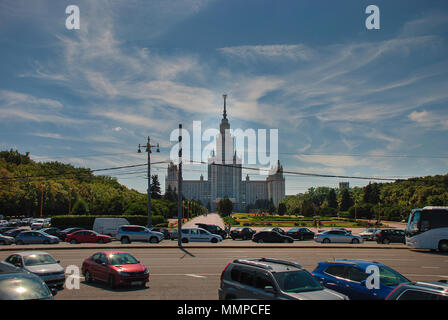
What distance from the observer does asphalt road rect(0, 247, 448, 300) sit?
43.4ft

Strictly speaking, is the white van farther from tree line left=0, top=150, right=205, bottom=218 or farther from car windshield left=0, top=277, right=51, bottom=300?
car windshield left=0, top=277, right=51, bottom=300

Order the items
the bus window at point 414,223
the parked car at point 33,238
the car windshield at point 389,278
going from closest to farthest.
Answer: the car windshield at point 389,278 → the bus window at point 414,223 → the parked car at point 33,238

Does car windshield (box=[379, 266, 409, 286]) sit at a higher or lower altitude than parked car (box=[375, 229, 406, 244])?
higher

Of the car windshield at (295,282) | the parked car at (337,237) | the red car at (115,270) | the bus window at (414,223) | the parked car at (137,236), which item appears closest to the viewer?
the car windshield at (295,282)

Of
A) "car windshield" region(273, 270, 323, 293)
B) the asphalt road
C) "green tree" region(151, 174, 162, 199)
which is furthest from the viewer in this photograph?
"green tree" region(151, 174, 162, 199)

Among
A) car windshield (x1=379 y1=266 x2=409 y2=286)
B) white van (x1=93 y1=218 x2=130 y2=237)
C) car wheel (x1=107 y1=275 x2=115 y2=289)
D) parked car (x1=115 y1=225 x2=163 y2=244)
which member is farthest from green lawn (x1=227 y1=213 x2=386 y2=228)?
car windshield (x1=379 y1=266 x2=409 y2=286)

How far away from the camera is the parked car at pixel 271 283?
8998 millimetres

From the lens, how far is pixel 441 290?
7.61 metres

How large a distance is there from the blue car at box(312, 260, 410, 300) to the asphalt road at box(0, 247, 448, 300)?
164 inches

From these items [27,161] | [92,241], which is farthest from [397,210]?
[27,161]

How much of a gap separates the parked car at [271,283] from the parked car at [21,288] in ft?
16.2

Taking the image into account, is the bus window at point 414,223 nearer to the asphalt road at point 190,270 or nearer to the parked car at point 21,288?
the asphalt road at point 190,270

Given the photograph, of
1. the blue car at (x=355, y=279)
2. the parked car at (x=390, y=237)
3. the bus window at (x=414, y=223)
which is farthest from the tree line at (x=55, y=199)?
the blue car at (x=355, y=279)

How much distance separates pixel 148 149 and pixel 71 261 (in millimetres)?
22371
